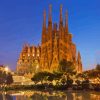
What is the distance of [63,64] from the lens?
137 m

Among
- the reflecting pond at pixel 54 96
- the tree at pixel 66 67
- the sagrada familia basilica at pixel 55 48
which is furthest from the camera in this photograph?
the sagrada familia basilica at pixel 55 48

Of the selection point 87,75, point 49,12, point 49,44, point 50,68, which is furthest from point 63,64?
point 49,12

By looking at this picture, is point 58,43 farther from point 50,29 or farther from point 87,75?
point 87,75

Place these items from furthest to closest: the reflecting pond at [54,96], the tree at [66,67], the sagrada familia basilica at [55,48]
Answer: the sagrada familia basilica at [55,48] < the tree at [66,67] < the reflecting pond at [54,96]

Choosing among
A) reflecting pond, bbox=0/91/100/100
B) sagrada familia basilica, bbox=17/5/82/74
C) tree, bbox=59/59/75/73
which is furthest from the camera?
sagrada familia basilica, bbox=17/5/82/74

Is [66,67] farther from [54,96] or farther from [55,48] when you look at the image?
[54,96]

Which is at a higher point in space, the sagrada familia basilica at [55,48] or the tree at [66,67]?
the sagrada familia basilica at [55,48]

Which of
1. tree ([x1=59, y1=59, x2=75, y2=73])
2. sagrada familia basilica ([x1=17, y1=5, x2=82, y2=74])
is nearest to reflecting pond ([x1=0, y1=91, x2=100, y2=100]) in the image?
tree ([x1=59, y1=59, x2=75, y2=73])

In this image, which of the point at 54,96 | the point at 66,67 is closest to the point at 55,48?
the point at 66,67

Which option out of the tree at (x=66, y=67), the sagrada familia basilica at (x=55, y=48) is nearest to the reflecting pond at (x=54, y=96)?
the tree at (x=66, y=67)

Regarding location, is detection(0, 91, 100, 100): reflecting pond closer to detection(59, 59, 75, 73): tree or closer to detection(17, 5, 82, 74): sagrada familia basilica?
detection(59, 59, 75, 73): tree

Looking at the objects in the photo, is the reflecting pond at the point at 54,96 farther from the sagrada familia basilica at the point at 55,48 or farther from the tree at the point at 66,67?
the sagrada familia basilica at the point at 55,48

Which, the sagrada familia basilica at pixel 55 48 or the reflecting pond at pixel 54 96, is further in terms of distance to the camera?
the sagrada familia basilica at pixel 55 48

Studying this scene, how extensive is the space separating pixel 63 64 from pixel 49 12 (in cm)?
6499
